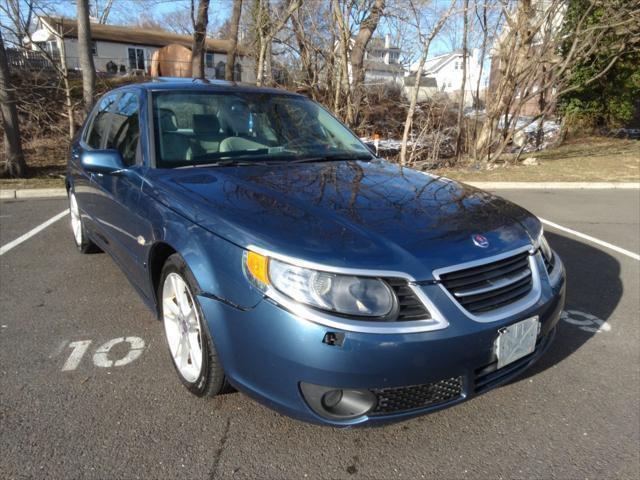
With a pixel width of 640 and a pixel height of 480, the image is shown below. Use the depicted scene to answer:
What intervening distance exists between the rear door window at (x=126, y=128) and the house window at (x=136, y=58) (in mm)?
41443

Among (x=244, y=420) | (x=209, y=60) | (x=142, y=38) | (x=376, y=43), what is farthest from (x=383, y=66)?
(x=142, y=38)

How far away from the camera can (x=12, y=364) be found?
2842mm

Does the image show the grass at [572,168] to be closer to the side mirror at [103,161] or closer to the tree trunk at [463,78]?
the tree trunk at [463,78]

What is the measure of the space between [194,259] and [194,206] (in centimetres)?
28

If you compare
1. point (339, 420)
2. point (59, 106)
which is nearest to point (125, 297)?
point (339, 420)

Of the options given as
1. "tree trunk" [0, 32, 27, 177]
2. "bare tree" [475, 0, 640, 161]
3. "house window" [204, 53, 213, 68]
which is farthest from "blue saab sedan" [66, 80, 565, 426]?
"house window" [204, 53, 213, 68]

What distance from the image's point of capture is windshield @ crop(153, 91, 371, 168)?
10.0 feet

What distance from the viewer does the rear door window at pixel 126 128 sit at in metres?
3.18

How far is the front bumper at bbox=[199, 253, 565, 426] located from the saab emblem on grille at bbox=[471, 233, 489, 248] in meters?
0.34

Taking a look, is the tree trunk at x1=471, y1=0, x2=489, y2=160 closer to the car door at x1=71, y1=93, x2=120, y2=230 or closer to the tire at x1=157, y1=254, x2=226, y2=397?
the car door at x1=71, y1=93, x2=120, y2=230

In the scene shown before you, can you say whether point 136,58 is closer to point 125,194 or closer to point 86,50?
point 86,50

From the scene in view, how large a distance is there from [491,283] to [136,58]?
45.3 meters

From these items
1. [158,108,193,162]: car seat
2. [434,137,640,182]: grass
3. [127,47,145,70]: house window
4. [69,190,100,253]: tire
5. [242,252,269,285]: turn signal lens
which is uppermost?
[127,47,145,70]: house window

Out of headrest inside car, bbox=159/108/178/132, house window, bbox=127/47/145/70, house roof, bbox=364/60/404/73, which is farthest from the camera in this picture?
house window, bbox=127/47/145/70
